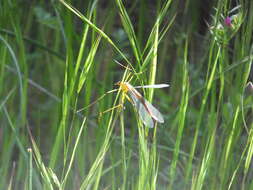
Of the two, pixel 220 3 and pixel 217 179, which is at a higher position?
pixel 220 3

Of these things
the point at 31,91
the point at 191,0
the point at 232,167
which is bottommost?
the point at 31,91

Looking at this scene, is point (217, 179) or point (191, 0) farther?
point (191, 0)

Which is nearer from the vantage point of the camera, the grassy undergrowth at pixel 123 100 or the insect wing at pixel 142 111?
the insect wing at pixel 142 111

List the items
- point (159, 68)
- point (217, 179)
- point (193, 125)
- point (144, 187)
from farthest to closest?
1. point (159, 68)
2. point (193, 125)
3. point (217, 179)
4. point (144, 187)

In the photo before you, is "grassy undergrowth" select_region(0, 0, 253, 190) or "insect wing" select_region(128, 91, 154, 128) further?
"grassy undergrowth" select_region(0, 0, 253, 190)

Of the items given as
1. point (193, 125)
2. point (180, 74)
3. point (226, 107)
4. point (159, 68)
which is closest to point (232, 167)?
point (226, 107)

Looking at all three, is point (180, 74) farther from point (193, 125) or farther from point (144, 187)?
point (144, 187)

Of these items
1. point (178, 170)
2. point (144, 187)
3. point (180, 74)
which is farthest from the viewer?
point (180, 74)

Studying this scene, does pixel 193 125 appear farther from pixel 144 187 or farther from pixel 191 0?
pixel 144 187
